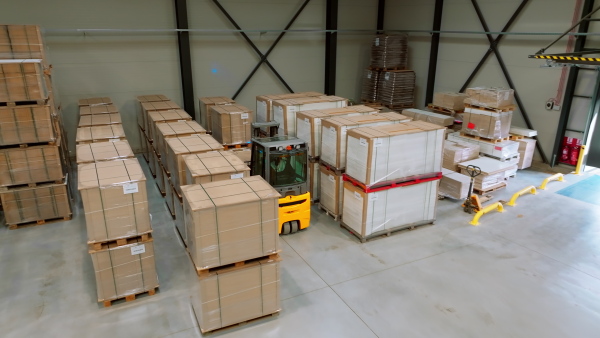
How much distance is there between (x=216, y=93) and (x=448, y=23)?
722 centimetres

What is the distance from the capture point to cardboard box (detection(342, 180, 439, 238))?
6.72m

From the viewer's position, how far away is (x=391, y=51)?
12992 millimetres

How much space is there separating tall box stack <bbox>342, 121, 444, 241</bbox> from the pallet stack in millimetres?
3269

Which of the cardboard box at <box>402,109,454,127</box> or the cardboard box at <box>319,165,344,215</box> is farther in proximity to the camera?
the cardboard box at <box>402,109,454,127</box>

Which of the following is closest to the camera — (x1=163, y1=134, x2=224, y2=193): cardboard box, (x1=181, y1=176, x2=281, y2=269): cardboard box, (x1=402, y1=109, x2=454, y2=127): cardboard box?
(x1=181, y1=176, x2=281, y2=269): cardboard box

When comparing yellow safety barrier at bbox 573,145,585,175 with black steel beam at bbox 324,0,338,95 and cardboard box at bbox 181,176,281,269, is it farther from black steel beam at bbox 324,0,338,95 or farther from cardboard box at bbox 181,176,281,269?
cardboard box at bbox 181,176,281,269

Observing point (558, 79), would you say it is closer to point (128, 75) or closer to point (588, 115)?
point (588, 115)

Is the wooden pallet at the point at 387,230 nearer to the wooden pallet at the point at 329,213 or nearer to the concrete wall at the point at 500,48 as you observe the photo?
the wooden pallet at the point at 329,213

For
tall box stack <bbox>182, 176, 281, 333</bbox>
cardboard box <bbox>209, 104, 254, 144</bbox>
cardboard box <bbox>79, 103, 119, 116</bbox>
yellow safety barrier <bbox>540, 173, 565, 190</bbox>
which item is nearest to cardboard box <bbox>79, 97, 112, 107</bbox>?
cardboard box <bbox>79, 103, 119, 116</bbox>

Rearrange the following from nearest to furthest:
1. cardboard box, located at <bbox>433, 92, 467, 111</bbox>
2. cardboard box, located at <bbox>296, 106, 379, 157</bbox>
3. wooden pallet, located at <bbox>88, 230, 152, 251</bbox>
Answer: wooden pallet, located at <bbox>88, 230, 152, 251</bbox> < cardboard box, located at <bbox>296, 106, 379, 157</bbox> < cardboard box, located at <bbox>433, 92, 467, 111</bbox>

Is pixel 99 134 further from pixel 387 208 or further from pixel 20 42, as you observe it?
pixel 387 208

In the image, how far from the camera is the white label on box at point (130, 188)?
4.86 metres

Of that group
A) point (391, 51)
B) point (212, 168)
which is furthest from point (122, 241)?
point (391, 51)

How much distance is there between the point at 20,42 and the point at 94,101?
9.76 ft
